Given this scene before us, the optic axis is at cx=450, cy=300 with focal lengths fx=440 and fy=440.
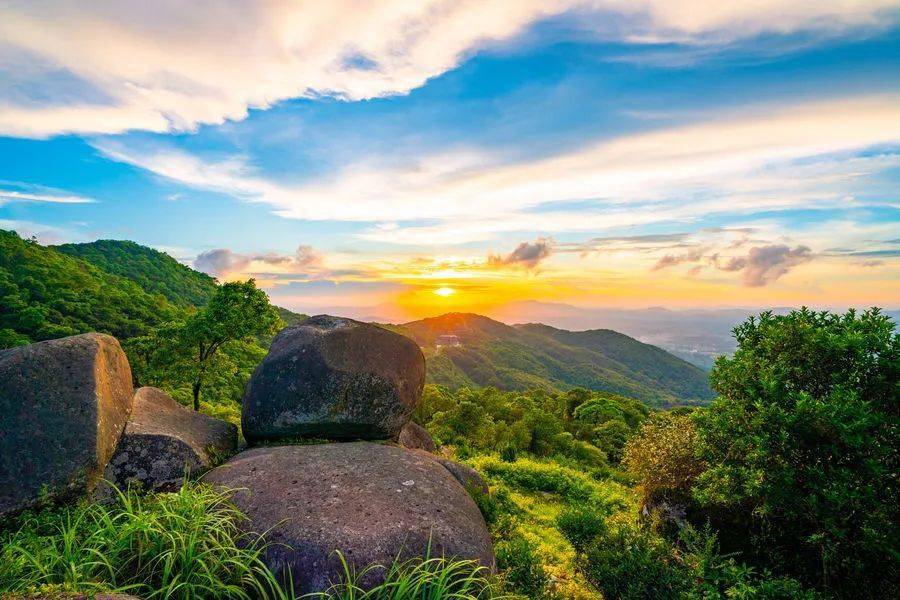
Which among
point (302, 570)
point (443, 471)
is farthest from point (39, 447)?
point (443, 471)

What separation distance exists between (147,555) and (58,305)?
5330 cm

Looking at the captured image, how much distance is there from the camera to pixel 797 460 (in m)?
7.82

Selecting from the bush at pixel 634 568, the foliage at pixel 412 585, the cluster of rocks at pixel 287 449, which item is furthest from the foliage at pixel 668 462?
the foliage at pixel 412 585

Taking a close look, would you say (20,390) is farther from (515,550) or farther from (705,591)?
(705,591)

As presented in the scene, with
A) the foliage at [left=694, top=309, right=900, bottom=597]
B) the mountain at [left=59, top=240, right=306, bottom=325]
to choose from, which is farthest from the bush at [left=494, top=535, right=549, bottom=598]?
the mountain at [left=59, top=240, right=306, bottom=325]

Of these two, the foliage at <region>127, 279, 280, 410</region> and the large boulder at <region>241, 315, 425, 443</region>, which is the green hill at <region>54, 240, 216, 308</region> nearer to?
the foliage at <region>127, 279, 280, 410</region>

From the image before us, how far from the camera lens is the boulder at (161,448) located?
9980mm

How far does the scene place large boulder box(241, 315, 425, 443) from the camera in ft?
41.7

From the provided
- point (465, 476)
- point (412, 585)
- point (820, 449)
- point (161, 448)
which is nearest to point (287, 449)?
point (161, 448)

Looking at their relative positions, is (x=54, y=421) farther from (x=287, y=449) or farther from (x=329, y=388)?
(x=329, y=388)

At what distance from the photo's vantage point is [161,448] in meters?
10.5

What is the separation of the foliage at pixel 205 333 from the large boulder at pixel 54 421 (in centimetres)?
697

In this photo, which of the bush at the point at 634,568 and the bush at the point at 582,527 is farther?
the bush at the point at 582,527

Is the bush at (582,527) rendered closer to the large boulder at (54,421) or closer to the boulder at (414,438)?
the boulder at (414,438)
